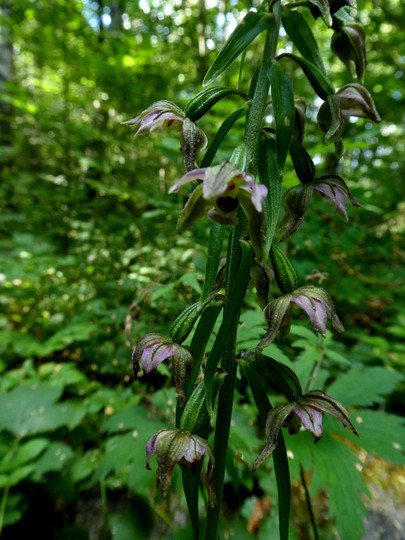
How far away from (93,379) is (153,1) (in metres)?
5.96

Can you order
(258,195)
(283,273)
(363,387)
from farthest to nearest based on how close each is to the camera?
(363,387), (283,273), (258,195)

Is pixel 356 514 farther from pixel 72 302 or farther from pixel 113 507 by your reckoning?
pixel 72 302

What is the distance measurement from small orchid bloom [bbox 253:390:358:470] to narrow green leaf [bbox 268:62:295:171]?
558 mm

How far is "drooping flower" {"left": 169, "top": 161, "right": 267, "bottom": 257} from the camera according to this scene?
0.66 metres

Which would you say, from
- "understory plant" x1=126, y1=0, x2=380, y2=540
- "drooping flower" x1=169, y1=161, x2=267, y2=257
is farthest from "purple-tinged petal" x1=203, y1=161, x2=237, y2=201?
"understory plant" x1=126, y1=0, x2=380, y2=540

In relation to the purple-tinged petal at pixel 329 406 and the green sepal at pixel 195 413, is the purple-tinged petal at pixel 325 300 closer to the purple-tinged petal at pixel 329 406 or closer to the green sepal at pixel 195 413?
the purple-tinged petal at pixel 329 406

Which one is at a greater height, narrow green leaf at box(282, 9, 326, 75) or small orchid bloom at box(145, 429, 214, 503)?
narrow green leaf at box(282, 9, 326, 75)

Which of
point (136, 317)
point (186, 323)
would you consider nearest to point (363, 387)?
point (186, 323)

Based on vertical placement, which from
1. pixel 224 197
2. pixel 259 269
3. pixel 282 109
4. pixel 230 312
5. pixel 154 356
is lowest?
pixel 154 356

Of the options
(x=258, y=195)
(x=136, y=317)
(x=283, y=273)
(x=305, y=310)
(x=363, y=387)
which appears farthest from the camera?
(x=136, y=317)

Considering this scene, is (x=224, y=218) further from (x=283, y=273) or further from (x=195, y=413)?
(x=195, y=413)

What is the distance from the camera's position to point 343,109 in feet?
3.12

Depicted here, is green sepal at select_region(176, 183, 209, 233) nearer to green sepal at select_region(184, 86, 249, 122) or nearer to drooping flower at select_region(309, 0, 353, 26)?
green sepal at select_region(184, 86, 249, 122)

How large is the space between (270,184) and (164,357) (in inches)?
19.4
